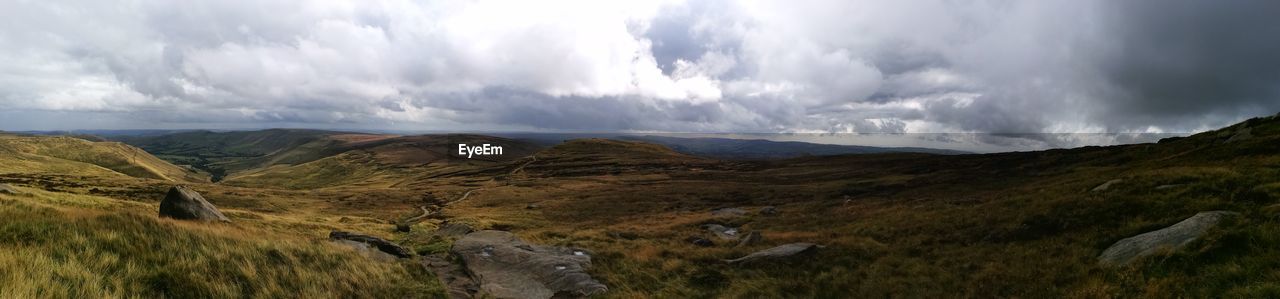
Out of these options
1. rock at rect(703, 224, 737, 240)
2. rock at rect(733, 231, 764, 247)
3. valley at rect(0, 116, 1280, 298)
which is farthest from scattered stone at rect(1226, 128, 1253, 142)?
rock at rect(733, 231, 764, 247)

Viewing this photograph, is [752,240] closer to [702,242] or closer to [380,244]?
[702,242]

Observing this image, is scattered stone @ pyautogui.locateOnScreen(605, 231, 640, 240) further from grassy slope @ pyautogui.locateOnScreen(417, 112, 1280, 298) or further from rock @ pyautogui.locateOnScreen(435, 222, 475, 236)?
rock @ pyautogui.locateOnScreen(435, 222, 475, 236)

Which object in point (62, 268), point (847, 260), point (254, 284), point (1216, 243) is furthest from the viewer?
A: point (847, 260)

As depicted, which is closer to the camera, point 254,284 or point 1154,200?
point 254,284

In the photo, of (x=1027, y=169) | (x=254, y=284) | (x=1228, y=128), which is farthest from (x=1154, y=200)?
(x=1228, y=128)

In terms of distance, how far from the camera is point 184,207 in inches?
990

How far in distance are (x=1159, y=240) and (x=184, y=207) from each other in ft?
131

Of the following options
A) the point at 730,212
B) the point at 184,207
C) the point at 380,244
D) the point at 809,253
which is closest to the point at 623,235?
the point at 809,253

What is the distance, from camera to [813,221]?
35000 mm

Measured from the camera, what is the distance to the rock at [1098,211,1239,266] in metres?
13.4

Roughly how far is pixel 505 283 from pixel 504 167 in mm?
144567

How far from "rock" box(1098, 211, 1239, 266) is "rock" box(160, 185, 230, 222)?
3728cm

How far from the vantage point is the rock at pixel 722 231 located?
3247 centimetres

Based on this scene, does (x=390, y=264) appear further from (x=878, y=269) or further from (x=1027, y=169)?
(x=1027, y=169)
